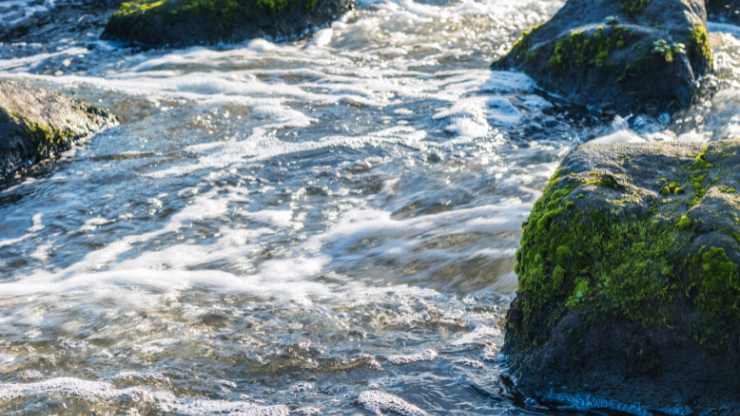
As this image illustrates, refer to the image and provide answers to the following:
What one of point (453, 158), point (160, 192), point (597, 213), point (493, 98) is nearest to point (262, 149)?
point (160, 192)

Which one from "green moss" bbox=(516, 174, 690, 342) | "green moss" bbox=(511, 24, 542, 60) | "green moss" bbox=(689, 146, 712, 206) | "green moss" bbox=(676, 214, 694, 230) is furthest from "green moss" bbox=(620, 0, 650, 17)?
"green moss" bbox=(676, 214, 694, 230)

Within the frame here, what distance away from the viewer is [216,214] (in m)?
7.26

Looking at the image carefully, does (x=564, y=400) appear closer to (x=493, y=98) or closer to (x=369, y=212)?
(x=369, y=212)

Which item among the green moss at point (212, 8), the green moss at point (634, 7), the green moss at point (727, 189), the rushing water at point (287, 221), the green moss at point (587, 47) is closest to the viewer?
the green moss at point (727, 189)

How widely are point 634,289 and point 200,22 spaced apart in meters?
9.55

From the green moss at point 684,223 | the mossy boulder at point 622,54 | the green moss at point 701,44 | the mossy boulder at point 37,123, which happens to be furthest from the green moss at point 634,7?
the green moss at point 684,223

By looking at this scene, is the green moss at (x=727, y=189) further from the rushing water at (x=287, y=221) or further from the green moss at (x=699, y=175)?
the rushing water at (x=287, y=221)

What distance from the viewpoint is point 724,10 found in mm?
12750

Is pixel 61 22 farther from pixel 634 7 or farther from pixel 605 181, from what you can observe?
pixel 605 181

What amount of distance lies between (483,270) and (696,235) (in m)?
1.99

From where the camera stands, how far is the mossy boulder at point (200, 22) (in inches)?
488

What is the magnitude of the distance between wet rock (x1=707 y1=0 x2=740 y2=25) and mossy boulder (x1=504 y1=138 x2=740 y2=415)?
A: 29.0 feet

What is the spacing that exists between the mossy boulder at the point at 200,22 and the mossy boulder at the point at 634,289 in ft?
Answer: 28.2

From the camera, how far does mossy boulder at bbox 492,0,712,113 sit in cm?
959
